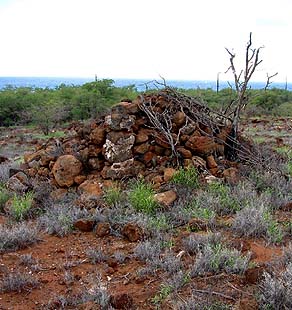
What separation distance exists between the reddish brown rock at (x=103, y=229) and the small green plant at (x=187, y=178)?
140 centimetres

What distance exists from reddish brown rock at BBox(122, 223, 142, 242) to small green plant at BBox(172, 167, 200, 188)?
1470 mm

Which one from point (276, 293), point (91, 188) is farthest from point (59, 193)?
point (276, 293)

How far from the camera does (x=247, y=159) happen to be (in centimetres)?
709

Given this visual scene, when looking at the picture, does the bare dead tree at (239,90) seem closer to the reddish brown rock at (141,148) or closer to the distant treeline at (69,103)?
the reddish brown rock at (141,148)

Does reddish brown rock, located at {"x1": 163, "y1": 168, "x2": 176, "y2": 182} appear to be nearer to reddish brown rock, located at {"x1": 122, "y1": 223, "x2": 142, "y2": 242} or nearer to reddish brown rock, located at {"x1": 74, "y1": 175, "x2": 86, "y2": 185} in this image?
reddish brown rock, located at {"x1": 74, "y1": 175, "x2": 86, "y2": 185}

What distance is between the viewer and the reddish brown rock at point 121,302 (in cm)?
327

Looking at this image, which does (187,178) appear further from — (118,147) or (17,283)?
(17,283)

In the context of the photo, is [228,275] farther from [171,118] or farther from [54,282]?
[171,118]

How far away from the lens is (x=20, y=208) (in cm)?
551

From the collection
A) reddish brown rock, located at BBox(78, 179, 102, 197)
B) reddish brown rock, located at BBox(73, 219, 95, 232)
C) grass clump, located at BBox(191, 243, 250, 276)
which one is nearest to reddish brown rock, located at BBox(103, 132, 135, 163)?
reddish brown rock, located at BBox(78, 179, 102, 197)

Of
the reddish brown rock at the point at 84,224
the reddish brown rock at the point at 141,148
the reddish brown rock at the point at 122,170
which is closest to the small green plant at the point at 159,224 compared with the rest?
the reddish brown rock at the point at 84,224

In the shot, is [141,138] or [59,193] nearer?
[59,193]

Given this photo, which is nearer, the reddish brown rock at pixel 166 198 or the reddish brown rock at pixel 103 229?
the reddish brown rock at pixel 103 229

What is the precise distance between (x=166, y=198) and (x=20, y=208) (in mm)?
1661
